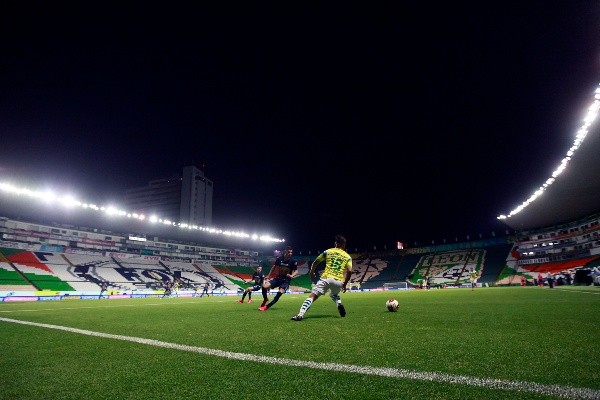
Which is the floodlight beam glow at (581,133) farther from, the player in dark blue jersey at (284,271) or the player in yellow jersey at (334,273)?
the player in yellow jersey at (334,273)

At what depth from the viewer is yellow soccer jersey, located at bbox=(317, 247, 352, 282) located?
26.0ft

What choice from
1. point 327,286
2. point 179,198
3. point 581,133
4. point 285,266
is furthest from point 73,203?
point 179,198

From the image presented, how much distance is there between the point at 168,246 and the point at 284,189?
2730 cm

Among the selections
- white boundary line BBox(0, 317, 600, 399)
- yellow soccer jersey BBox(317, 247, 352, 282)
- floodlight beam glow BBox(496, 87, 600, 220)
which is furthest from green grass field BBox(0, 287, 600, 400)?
floodlight beam glow BBox(496, 87, 600, 220)

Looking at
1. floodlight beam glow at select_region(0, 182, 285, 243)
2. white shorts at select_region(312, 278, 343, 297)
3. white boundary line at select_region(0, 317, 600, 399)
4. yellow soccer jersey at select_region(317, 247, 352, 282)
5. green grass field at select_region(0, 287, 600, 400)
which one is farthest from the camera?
floodlight beam glow at select_region(0, 182, 285, 243)

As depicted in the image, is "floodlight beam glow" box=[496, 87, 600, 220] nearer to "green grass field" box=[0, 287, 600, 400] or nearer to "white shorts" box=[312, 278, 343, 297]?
"green grass field" box=[0, 287, 600, 400]

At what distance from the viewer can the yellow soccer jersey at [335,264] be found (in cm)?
791

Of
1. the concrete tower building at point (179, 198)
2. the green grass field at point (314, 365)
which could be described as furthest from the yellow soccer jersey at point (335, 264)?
the concrete tower building at point (179, 198)

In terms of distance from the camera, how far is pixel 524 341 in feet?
13.9

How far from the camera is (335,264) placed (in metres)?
7.95

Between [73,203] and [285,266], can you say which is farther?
[73,203]

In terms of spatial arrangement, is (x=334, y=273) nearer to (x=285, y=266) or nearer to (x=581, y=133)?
(x=285, y=266)

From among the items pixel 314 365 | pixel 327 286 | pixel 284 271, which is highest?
pixel 284 271

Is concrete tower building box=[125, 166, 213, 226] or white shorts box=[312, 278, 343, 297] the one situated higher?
concrete tower building box=[125, 166, 213, 226]
